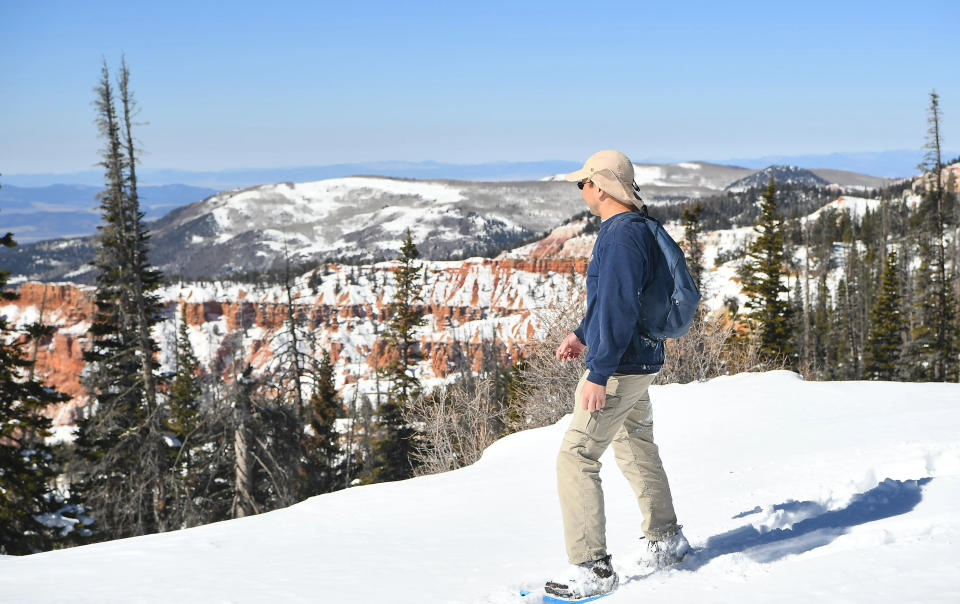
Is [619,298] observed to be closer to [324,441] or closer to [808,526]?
[808,526]

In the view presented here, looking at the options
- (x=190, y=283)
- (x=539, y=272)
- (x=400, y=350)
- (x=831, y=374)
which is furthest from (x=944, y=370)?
(x=190, y=283)

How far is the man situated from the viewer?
329cm

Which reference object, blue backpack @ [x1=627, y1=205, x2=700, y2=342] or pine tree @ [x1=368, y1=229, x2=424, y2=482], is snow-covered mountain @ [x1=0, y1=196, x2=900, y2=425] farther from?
blue backpack @ [x1=627, y1=205, x2=700, y2=342]

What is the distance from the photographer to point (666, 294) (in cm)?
345

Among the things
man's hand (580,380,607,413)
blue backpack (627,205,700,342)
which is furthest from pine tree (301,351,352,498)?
blue backpack (627,205,700,342)

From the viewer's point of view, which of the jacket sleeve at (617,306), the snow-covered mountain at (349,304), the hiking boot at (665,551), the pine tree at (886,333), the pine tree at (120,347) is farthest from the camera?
the snow-covered mountain at (349,304)

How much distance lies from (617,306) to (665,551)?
160 cm

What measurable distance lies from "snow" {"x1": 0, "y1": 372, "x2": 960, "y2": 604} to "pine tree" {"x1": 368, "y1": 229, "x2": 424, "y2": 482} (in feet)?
72.3

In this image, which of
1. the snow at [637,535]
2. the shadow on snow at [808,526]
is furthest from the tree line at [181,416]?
the shadow on snow at [808,526]

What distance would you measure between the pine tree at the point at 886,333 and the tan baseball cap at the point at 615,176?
45.4m

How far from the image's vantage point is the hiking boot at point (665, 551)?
3834 millimetres

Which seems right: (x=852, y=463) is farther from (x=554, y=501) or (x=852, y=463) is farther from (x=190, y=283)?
(x=190, y=283)

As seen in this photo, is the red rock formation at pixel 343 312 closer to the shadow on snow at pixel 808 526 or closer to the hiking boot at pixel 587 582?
the shadow on snow at pixel 808 526

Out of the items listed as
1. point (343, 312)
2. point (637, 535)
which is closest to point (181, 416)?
point (637, 535)
